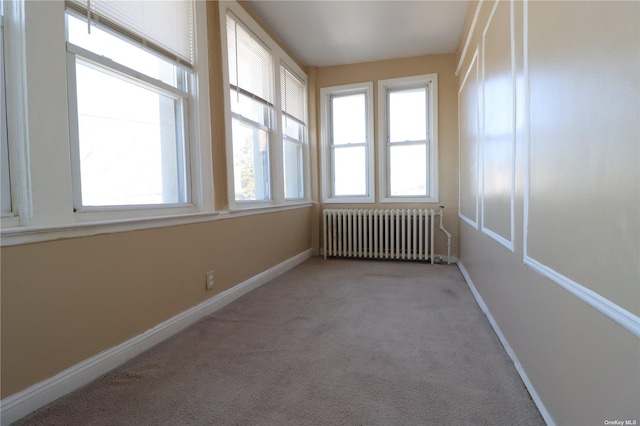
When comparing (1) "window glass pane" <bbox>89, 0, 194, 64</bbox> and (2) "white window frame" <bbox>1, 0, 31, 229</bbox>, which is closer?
(2) "white window frame" <bbox>1, 0, 31, 229</bbox>

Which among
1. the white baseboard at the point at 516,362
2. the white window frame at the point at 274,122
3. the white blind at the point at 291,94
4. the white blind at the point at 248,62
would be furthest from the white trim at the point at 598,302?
the white blind at the point at 291,94

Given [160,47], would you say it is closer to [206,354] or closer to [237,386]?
[206,354]

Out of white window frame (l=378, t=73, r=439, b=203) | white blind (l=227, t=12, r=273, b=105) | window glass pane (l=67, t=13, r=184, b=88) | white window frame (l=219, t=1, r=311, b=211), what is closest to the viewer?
window glass pane (l=67, t=13, r=184, b=88)

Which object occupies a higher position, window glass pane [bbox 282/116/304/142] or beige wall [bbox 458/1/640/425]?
window glass pane [bbox 282/116/304/142]

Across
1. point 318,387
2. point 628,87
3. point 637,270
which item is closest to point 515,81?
point 628,87

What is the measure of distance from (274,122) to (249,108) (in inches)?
20.4

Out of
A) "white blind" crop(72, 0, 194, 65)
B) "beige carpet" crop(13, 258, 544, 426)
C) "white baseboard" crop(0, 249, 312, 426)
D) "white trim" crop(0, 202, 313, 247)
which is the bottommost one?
"beige carpet" crop(13, 258, 544, 426)

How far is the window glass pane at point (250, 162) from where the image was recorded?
10.2 feet

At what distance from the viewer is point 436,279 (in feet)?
11.7

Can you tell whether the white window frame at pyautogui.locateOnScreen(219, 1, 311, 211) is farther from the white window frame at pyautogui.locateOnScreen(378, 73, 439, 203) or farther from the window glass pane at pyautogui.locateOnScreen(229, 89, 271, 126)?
the white window frame at pyautogui.locateOnScreen(378, 73, 439, 203)

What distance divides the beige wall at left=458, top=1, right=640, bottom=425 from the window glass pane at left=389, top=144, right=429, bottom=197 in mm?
2670

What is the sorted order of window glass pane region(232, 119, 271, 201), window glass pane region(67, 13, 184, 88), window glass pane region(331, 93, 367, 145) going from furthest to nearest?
window glass pane region(331, 93, 367, 145) < window glass pane region(232, 119, 271, 201) < window glass pane region(67, 13, 184, 88)

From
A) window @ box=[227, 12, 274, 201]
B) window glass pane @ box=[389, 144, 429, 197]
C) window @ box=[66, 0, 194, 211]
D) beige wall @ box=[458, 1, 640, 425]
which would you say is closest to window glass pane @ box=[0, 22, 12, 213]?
window @ box=[66, 0, 194, 211]

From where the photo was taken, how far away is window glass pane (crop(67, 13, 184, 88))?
65.0 inches
